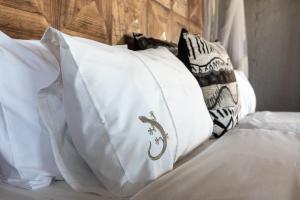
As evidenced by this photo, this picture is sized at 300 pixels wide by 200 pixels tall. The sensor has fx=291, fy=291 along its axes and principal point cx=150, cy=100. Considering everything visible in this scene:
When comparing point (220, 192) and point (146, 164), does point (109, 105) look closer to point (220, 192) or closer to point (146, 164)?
point (146, 164)

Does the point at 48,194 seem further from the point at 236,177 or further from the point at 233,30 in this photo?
the point at 233,30

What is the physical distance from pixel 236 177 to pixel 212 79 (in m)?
0.63

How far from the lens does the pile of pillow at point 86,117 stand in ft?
2.01

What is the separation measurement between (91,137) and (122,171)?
97mm

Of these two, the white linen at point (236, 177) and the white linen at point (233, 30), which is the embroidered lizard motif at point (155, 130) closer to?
the white linen at point (236, 177)

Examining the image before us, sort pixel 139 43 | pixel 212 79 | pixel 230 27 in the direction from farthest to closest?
pixel 230 27
pixel 139 43
pixel 212 79

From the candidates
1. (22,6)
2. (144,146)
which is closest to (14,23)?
(22,6)

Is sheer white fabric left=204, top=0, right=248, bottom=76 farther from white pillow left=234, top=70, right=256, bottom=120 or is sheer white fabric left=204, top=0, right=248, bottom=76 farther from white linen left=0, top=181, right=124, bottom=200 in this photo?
white linen left=0, top=181, right=124, bottom=200

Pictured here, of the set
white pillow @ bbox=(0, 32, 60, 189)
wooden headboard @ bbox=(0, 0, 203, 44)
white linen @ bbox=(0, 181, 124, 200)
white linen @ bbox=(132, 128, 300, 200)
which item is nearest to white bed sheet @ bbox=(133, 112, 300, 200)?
white linen @ bbox=(132, 128, 300, 200)

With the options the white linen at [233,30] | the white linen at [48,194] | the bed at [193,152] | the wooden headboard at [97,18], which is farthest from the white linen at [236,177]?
the white linen at [233,30]

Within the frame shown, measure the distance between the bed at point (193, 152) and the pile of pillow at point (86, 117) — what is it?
43mm

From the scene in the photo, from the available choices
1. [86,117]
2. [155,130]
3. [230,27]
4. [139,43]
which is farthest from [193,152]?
[230,27]

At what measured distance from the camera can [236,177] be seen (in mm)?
588

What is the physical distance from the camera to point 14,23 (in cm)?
84
